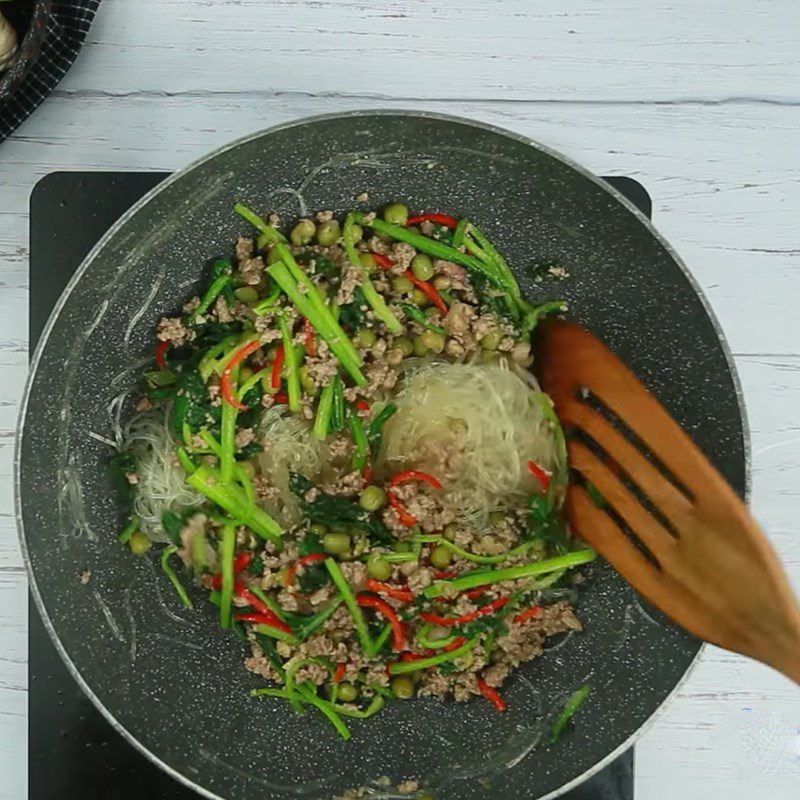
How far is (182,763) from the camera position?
196 centimetres

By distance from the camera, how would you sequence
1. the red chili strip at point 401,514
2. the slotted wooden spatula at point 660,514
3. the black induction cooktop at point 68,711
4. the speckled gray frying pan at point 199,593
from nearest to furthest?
the slotted wooden spatula at point 660,514, the speckled gray frying pan at point 199,593, the red chili strip at point 401,514, the black induction cooktop at point 68,711

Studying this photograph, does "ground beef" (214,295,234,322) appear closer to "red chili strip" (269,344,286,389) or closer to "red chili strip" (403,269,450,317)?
"red chili strip" (269,344,286,389)

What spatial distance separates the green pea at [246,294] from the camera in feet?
6.63

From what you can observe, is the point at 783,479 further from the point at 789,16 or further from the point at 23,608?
the point at 23,608

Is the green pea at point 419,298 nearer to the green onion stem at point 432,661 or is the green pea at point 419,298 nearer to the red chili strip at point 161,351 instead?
the red chili strip at point 161,351

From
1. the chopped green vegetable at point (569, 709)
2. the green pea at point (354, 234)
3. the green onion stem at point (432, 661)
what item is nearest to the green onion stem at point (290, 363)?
the green pea at point (354, 234)

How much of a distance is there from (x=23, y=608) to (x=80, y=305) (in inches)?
28.8

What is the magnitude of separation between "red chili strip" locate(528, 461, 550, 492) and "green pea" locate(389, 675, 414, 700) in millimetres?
478

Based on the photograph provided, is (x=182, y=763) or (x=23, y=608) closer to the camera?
(x=182, y=763)

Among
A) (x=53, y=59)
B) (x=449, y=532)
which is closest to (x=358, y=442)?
(x=449, y=532)

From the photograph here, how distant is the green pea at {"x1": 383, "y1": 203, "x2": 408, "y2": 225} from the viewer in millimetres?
2037

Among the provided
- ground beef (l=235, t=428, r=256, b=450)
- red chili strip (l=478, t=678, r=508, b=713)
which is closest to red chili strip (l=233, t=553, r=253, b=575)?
ground beef (l=235, t=428, r=256, b=450)

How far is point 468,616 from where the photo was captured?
1971 mm

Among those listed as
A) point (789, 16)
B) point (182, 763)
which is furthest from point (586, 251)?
point (182, 763)
